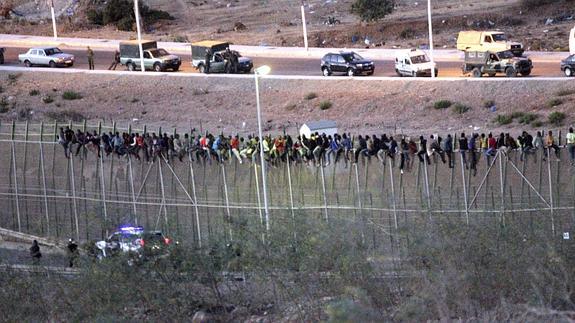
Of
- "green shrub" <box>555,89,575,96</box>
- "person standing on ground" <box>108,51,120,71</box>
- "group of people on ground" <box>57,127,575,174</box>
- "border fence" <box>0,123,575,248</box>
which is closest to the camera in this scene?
"border fence" <box>0,123,575,248</box>

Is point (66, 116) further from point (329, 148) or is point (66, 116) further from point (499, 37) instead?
point (329, 148)

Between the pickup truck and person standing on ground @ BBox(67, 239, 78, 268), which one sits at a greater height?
the pickup truck

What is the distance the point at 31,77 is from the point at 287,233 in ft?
127

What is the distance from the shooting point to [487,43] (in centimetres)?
6331

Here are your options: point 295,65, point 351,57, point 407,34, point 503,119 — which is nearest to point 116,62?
point 295,65

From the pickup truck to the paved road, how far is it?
37.7 inches

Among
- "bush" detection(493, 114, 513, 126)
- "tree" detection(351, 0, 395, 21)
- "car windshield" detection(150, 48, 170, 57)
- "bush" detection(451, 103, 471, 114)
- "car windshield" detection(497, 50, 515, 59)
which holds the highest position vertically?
"tree" detection(351, 0, 395, 21)

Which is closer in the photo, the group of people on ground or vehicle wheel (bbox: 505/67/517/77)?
the group of people on ground

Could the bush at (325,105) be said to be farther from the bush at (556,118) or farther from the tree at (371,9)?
the tree at (371,9)

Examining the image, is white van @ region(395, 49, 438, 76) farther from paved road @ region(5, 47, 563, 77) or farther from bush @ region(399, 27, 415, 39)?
bush @ region(399, 27, 415, 39)

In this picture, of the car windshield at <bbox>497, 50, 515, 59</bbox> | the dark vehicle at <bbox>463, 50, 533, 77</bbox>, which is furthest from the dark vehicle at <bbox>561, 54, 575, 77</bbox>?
the car windshield at <bbox>497, 50, 515, 59</bbox>

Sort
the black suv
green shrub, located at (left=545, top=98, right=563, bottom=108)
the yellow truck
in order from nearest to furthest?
green shrub, located at (left=545, top=98, right=563, bottom=108) < the black suv < the yellow truck

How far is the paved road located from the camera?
59062 mm

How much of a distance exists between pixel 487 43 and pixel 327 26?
55.5 ft
